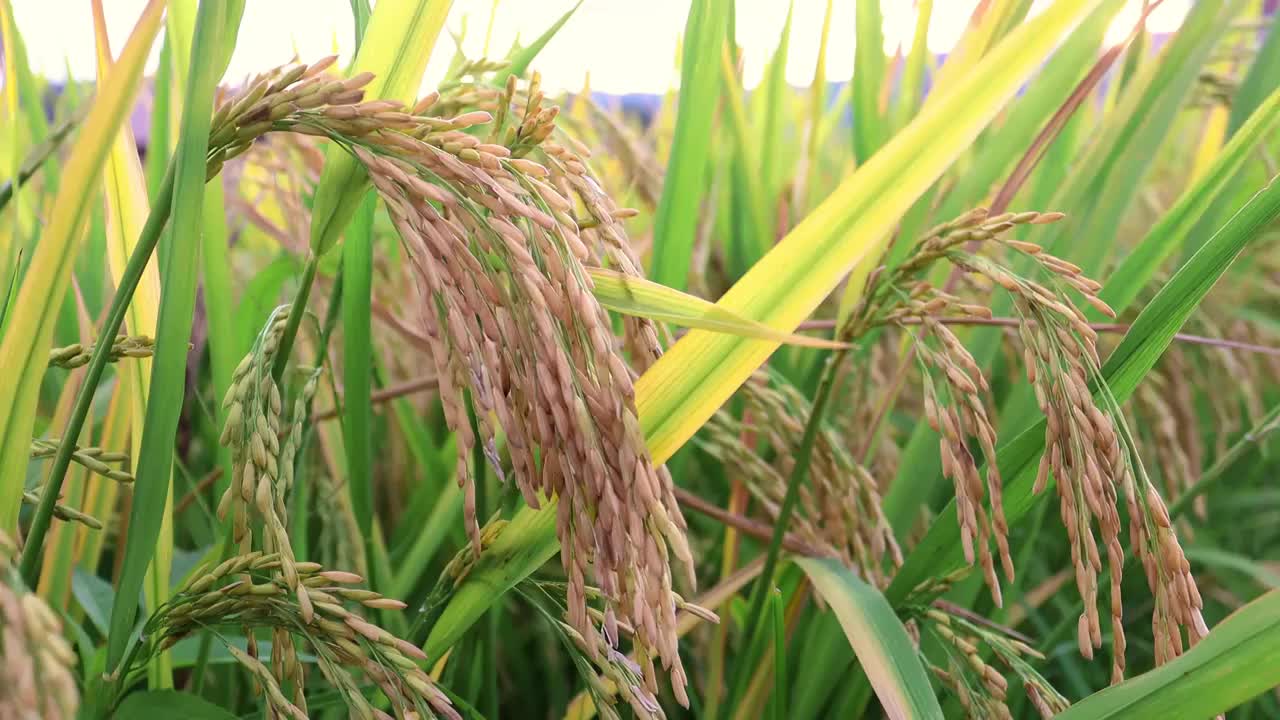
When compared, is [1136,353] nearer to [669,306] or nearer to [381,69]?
[669,306]

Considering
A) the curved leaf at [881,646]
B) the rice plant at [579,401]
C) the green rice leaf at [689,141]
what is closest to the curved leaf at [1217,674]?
the rice plant at [579,401]

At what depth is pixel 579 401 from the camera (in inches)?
19.1

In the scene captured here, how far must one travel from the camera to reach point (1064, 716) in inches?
24.1

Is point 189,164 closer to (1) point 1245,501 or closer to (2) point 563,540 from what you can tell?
(2) point 563,540

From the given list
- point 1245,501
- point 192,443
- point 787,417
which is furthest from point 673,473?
point 1245,501

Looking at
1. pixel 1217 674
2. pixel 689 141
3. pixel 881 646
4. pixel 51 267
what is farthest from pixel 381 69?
pixel 1217 674

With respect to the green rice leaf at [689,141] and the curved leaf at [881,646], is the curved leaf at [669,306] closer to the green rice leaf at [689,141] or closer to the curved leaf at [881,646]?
the curved leaf at [881,646]

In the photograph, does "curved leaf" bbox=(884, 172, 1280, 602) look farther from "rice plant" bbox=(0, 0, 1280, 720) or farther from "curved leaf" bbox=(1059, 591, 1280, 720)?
"curved leaf" bbox=(1059, 591, 1280, 720)

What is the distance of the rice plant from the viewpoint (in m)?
0.50

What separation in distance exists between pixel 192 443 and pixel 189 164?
3.12ft

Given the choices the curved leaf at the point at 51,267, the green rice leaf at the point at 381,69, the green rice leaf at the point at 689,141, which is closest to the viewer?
the curved leaf at the point at 51,267

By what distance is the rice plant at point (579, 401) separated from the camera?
1.65ft

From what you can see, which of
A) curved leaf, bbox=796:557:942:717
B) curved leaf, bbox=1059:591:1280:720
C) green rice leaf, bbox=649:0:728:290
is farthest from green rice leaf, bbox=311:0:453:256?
curved leaf, bbox=1059:591:1280:720

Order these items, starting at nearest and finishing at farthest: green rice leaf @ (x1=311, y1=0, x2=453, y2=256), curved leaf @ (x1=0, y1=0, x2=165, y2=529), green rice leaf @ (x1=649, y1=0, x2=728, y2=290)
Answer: curved leaf @ (x1=0, y1=0, x2=165, y2=529) → green rice leaf @ (x1=311, y1=0, x2=453, y2=256) → green rice leaf @ (x1=649, y1=0, x2=728, y2=290)
